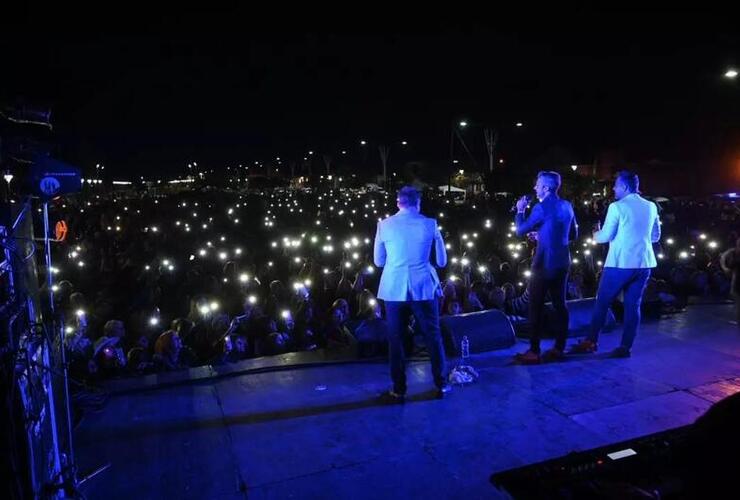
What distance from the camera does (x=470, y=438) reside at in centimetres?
371

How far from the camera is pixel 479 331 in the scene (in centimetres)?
568

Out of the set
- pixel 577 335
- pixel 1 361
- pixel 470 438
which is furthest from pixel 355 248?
pixel 1 361

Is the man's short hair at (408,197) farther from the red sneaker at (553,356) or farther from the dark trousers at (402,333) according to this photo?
the red sneaker at (553,356)

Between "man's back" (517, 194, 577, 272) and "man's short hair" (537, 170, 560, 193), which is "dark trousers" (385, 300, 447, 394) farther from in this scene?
"man's short hair" (537, 170, 560, 193)

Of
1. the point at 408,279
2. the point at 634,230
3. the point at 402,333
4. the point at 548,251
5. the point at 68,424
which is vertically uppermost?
the point at 634,230

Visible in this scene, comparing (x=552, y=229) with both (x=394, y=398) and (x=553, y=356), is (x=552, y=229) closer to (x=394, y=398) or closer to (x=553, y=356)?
(x=553, y=356)

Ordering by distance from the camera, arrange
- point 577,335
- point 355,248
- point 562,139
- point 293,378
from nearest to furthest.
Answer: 1. point 293,378
2. point 577,335
3. point 355,248
4. point 562,139

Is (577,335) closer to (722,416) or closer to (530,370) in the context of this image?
(530,370)

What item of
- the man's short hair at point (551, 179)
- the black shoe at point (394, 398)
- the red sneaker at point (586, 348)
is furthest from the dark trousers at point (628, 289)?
the black shoe at point (394, 398)

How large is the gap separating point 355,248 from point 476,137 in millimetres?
57513

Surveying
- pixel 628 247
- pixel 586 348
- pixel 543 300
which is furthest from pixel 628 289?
pixel 543 300

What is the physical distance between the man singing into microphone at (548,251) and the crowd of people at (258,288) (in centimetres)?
119

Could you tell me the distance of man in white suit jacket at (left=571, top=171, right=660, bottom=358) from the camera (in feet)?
17.2

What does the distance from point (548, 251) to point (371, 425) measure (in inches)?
99.0
